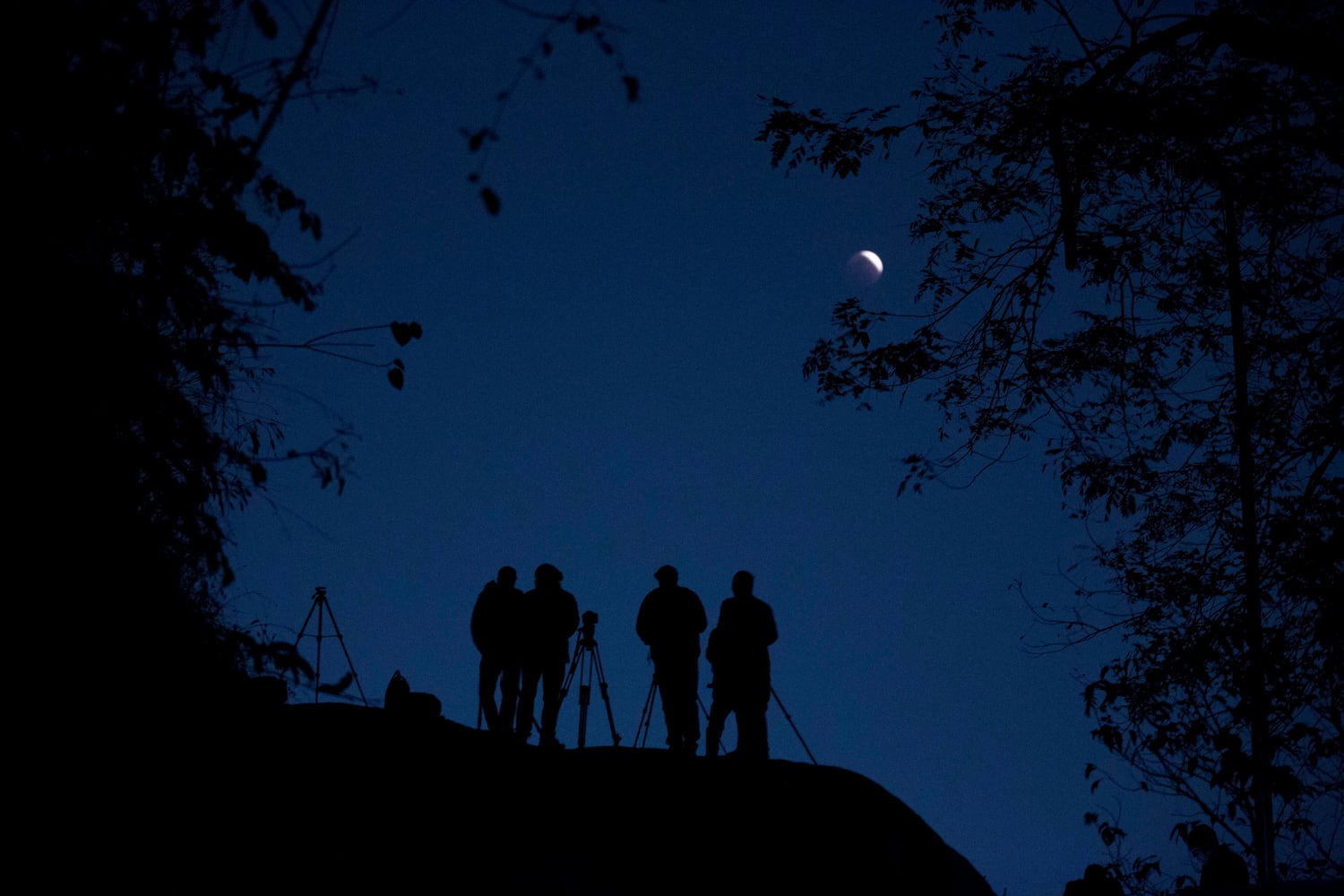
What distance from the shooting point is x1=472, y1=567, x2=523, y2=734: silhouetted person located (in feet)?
30.5

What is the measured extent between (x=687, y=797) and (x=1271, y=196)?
17.9 ft

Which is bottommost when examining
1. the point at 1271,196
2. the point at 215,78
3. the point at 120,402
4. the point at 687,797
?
the point at 687,797

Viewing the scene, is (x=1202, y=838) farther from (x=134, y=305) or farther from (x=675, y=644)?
(x=134, y=305)

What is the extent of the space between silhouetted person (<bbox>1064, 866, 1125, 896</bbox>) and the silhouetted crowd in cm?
278

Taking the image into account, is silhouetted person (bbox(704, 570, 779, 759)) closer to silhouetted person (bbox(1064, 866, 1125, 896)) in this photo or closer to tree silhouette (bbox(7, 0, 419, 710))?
silhouetted person (bbox(1064, 866, 1125, 896))

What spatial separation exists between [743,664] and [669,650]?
0.68m

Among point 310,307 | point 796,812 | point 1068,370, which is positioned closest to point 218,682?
point 310,307

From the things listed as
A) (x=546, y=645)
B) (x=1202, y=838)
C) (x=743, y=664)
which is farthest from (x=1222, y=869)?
(x=546, y=645)

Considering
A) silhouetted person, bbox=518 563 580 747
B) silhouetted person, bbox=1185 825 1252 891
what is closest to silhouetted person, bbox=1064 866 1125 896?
silhouetted person, bbox=1185 825 1252 891

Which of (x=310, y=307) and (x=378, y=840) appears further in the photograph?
(x=378, y=840)

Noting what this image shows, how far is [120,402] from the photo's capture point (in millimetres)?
3674

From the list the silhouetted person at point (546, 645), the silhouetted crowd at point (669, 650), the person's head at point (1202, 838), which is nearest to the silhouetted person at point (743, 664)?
the silhouetted crowd at point (669, 650)

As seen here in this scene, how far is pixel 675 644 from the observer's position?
9.27 metres

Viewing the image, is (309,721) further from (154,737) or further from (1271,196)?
(1271,196)
